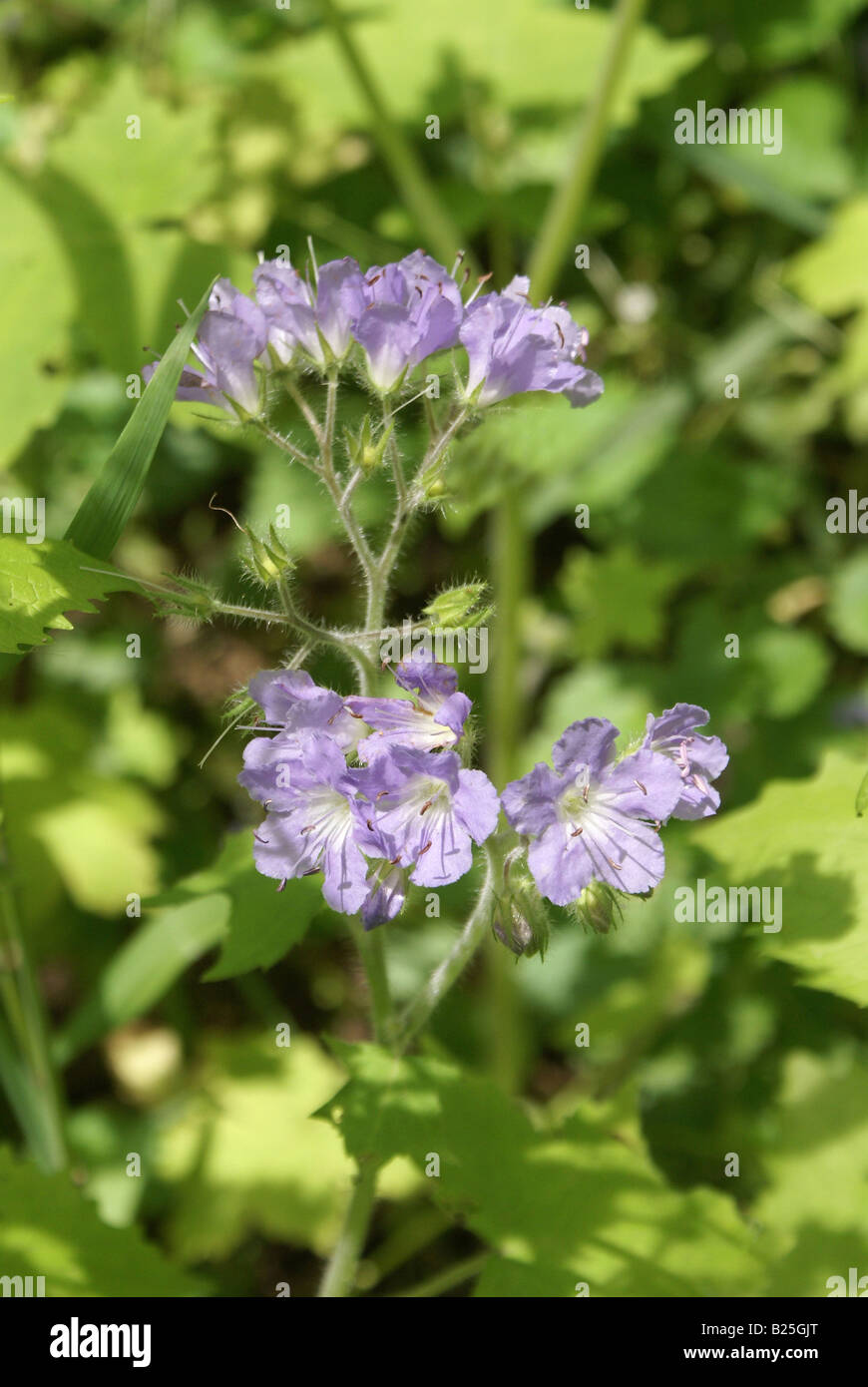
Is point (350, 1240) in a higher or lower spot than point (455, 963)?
lower

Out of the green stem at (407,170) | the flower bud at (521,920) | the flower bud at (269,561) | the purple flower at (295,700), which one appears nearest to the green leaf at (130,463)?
the flower bud at (269,561)

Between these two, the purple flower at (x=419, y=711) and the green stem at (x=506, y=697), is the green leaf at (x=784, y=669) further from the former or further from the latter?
the purple flower at (x=419, y=711)

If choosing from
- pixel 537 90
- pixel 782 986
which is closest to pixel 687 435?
pixel 537 90

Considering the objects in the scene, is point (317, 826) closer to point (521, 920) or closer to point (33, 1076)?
point (521, 920)

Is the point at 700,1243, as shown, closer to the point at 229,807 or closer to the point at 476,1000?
the point at 476,1000

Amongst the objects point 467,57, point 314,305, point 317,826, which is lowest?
point 317,826

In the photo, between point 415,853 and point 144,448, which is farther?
point 144,448

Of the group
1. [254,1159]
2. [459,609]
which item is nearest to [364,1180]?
[459,609]
